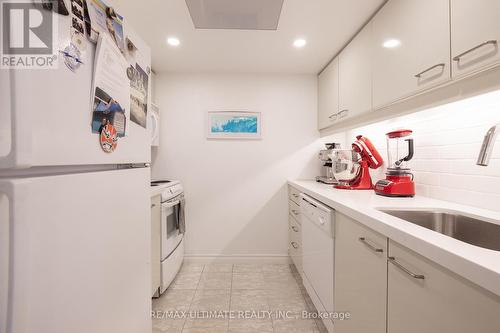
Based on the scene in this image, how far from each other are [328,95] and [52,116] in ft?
7.60

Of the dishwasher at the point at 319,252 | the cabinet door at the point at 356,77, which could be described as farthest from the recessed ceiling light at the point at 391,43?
the dishwasher at the point at 319,252

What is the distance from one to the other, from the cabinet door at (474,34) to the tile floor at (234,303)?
5.70 feet

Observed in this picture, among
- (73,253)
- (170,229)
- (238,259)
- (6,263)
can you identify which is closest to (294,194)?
(238,259)

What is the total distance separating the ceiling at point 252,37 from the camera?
152 cm

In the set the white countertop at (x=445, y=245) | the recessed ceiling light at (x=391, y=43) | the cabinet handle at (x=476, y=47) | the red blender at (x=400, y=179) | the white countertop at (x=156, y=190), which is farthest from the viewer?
the white countertop at (x=156, y=190)

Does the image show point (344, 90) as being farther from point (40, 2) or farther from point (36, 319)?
point (36, 319)

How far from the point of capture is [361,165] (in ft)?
6.10

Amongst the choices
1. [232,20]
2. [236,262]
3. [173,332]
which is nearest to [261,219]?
[236,262]

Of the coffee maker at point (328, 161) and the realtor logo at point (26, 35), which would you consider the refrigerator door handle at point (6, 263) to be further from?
the coffee maker at point (328, 161)

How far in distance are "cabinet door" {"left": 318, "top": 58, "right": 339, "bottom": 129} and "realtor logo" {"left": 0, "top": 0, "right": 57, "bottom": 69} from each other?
207cm

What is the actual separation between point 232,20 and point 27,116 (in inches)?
60.7

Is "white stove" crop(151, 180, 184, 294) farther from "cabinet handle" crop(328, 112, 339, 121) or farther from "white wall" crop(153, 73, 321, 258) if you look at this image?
"cabinet handle" crop(328, 112, 339, 121)

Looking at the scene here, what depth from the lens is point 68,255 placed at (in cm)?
55

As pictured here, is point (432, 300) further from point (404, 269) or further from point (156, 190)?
point (156, 190)
